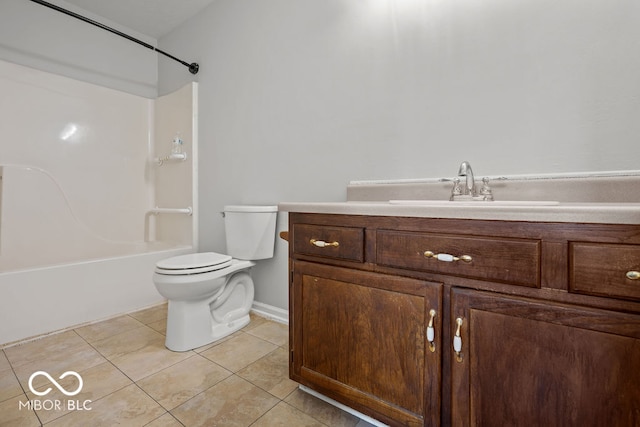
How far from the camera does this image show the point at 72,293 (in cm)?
190

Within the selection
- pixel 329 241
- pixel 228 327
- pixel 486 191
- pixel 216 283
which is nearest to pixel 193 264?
pixel 216 283

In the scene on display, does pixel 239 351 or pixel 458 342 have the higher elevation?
pixel 458 342

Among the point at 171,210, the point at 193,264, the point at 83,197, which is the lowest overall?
the point at 193,264

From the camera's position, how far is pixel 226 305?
75.0 inches

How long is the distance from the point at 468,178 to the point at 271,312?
59.6 inches

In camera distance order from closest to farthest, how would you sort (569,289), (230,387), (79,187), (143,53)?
(569,289) → (230,387) → (79,187) → (143,53)

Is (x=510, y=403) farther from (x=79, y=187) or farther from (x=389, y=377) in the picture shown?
(x=79, y=187)

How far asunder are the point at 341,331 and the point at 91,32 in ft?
10.4

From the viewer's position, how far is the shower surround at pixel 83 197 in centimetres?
187

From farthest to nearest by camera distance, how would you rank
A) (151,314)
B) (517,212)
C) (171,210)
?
(171,210) < (151,314) < (517,212)

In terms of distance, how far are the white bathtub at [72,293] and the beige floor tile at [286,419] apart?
1545 mm

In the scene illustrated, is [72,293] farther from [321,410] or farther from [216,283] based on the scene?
[321,410]

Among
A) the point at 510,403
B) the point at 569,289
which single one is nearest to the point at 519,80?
the point at 569,289

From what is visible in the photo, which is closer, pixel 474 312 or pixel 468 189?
pixel 474 312
